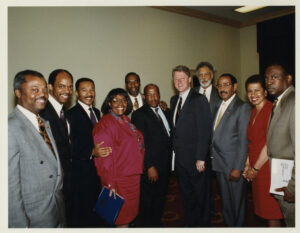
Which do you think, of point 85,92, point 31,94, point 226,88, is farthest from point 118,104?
point 226,88

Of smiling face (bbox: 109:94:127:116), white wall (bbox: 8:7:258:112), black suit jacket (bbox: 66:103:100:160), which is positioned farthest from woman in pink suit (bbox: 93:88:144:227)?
white wall (bbox: 8:7:258:112)

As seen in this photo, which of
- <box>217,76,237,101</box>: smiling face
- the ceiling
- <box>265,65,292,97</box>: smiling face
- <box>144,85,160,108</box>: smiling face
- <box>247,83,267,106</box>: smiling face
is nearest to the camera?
<box>265,65,292,97</box>: smiling face

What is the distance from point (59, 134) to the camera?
195cm

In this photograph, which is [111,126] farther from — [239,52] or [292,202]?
[239,52]

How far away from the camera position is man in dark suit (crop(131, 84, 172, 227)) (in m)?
2.43

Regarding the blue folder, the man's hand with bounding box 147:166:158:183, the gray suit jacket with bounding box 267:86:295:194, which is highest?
the gray suit jacket with bounding box 267:86:295:194

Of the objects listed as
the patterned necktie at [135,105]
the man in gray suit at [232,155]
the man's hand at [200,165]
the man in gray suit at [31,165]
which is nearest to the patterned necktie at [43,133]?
the man in gray suit at [31,165]

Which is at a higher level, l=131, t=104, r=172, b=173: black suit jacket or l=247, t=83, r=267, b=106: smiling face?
l=247, t=83, r=267, b=106: smiling face

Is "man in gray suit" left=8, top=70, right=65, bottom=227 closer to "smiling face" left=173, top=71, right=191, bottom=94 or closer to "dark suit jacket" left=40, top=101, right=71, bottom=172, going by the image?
"dark suit jacket" left=40, top=101, right=71, bottom=172

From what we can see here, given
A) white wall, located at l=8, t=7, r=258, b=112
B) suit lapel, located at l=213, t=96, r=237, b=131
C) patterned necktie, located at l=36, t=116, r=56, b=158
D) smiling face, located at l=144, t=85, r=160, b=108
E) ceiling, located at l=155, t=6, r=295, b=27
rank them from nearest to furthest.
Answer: patterned necktie, located at l=36, t=116, r=56, b=158, suit lapel, located at l=213, t=96, r=237, b=131, smiling face, located at l=144, t=85, r=160, b=108, white wall, located at l=8, t=7, r=258, b=112, ceiling, located at l=155, t=6, r=295, b=27

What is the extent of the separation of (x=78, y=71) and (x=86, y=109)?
6.40 ft

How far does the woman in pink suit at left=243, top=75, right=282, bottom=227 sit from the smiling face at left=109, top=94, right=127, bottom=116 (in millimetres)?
1332

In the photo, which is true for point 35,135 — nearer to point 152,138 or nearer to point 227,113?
point 152,138

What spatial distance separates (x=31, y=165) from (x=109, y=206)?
87cm
